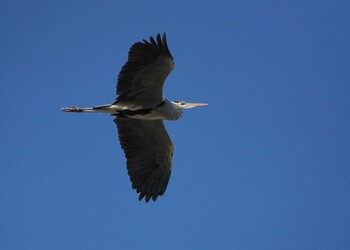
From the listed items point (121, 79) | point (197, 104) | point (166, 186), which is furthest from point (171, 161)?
point (121, 79)

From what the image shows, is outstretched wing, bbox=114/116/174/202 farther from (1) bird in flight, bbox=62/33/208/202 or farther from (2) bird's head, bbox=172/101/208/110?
(2) bird's head, bbox=172/101/208/110

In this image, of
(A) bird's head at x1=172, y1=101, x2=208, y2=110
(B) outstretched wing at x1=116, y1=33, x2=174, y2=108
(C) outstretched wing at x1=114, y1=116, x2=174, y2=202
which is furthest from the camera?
(A) bird's head at x1=172, y1=101, x2=208, y2=110

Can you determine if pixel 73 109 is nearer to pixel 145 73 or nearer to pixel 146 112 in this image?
pixel 146 112

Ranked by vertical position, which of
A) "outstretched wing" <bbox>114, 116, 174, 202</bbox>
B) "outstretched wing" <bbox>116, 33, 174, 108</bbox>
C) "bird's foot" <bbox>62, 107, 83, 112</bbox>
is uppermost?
"outstretched wing" <bbox>116, 33, 174, 108</bbox>

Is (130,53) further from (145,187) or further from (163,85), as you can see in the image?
(145,187)

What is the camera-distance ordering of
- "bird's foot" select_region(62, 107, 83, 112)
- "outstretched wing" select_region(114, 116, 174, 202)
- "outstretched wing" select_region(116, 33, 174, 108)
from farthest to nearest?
"outstretched wing" select_region(114, 116, 174, 202) → "bird's foot" select_region(62, 107, 83, 112) → "outstretched wing" select_region(116, 33, 174, 108)

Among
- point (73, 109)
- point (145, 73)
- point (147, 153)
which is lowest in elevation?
point (147, 153)

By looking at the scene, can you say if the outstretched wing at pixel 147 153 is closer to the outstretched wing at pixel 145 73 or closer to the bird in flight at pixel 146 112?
the bird in flight at pixel 146 112

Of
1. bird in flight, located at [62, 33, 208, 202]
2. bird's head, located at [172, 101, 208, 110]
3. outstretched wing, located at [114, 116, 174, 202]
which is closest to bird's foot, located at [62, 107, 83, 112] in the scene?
bird in flight, located at [62, 33, 208, 202]

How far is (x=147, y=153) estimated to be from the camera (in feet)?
46.6

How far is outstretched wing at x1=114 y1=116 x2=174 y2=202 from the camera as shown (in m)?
13.9

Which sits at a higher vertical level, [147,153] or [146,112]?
[146,112]

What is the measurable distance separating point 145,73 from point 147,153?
2333mm

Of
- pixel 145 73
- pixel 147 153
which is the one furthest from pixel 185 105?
pixel 145 73
